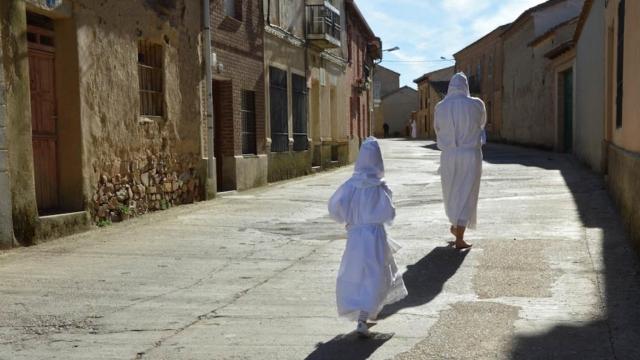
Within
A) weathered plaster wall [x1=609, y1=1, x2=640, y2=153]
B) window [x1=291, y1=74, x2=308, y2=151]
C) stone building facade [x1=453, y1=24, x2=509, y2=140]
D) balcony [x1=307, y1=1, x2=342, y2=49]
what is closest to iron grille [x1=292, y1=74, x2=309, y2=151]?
window [x1=291, y1=74, x2=308, y2=151]

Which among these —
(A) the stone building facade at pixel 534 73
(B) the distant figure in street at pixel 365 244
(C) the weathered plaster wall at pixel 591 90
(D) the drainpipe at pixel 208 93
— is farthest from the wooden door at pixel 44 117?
(A) the stone building facade at pixel 534 73

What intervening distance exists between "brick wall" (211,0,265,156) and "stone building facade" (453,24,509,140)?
26.6 m

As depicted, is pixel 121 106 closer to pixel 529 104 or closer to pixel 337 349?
pixel 337 349

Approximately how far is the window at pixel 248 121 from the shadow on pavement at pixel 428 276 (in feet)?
27.8

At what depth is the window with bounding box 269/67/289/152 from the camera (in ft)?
54.6

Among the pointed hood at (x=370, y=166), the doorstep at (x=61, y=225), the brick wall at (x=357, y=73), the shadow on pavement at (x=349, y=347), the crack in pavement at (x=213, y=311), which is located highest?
the brick wall at (x=357, y=73)

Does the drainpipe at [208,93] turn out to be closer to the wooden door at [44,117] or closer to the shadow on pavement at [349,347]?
the wooden door at [44,117]

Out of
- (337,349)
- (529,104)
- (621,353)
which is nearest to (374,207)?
(337,349)

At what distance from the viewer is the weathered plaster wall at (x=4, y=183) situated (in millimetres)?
7281

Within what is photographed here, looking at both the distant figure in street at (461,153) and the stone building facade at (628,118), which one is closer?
the stone building facade at (628,118)

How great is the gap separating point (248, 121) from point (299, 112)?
3816mm

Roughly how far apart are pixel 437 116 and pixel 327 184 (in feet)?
28.7

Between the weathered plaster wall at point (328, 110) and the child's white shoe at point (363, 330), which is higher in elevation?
the weathered plaster wall at point (328, 110)

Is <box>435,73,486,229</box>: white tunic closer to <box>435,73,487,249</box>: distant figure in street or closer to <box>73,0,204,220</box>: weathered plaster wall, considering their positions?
<box>435,73,487,249</box>: distant figure in street
